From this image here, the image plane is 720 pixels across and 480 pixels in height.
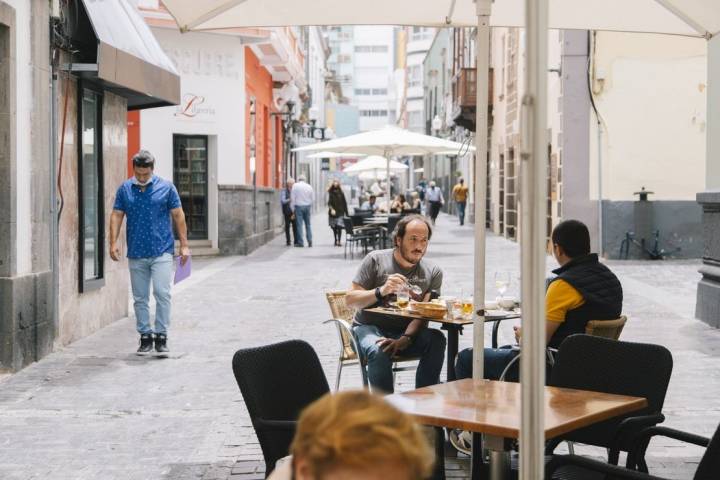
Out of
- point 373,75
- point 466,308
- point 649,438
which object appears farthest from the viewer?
point 373,75

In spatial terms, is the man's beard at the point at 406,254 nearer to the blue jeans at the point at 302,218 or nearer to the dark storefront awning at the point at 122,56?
the dark storefront awning at the point at 122,56

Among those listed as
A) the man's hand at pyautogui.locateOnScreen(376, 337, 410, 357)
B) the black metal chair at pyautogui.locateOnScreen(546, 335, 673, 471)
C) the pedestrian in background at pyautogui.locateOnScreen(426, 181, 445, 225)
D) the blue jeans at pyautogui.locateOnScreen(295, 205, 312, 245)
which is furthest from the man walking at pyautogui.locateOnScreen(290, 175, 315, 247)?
the black metal chair at pyautogui.locateOnScreen(546, 335, 673, 471)

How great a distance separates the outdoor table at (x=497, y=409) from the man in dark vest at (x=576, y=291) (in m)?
1.41

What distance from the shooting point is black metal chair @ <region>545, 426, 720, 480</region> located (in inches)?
124

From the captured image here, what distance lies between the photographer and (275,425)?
3887mm

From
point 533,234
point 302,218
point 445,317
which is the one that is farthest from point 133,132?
point 533,234

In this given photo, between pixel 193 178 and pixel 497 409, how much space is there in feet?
61.4

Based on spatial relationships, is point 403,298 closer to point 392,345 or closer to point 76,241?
point 392,345

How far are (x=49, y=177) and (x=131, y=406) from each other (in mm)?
2706

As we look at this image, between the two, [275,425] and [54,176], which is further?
[54,176]

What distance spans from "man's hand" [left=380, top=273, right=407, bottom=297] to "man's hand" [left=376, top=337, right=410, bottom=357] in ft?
0.98

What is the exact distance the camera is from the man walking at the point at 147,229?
29.2 feet

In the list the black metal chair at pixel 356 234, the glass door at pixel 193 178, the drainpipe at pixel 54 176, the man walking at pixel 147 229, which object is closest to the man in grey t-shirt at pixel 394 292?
the man walking at pixel 147 229

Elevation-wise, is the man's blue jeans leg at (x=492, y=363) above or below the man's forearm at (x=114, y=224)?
below
